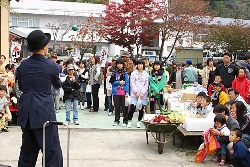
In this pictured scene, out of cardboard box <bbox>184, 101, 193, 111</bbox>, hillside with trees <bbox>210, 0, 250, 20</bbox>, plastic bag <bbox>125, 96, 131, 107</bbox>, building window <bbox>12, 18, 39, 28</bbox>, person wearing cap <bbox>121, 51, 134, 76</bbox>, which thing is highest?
hillside with trees <bbox>210, 0, 250, 20</bbox>

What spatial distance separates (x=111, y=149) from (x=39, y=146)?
2.94m

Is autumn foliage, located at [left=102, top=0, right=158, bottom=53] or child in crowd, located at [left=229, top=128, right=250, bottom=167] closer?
child in crowd, located at [left=229, top=128, right=250, bottom=167]

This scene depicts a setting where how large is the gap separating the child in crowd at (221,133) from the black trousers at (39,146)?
317 cm

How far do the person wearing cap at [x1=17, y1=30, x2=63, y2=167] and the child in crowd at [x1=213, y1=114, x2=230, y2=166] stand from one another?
3191mm

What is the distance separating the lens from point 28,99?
4777mm

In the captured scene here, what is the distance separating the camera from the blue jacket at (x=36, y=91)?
4742 millimetres

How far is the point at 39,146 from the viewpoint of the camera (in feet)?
15.9

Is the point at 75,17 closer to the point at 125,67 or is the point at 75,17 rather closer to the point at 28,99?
the point at 125,67

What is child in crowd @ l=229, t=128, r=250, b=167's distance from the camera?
6.05m

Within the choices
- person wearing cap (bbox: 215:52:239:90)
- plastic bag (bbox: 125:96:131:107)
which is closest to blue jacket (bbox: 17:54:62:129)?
plastic bag (bbox: 125:96:131:107)

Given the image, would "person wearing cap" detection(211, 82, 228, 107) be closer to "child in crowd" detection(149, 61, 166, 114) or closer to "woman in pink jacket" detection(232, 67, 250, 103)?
"woman in pink jacket" detection(232, 67, 250, 103)

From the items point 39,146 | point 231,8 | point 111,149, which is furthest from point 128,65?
point 231,8

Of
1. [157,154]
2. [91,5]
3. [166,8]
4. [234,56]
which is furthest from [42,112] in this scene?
[91,5]

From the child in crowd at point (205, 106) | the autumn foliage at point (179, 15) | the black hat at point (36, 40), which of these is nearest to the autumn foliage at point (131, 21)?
the autumn foliage at point (179, 15)
